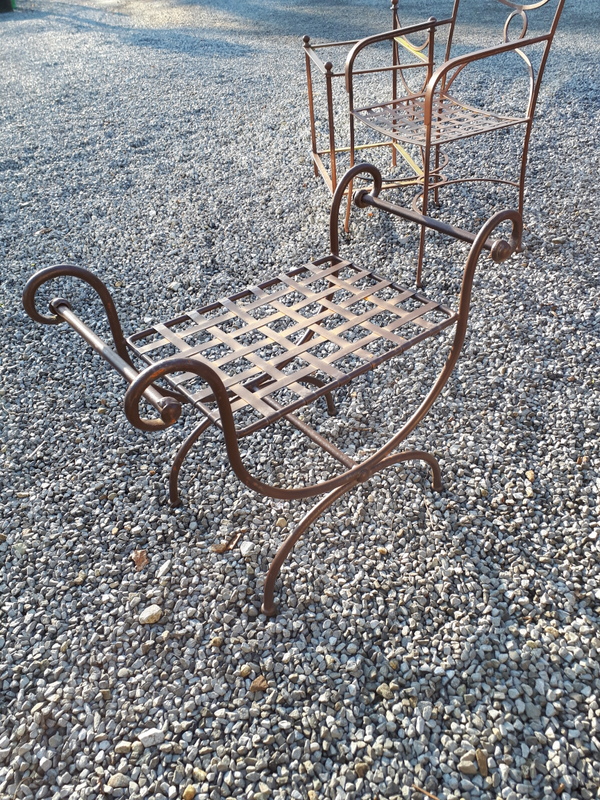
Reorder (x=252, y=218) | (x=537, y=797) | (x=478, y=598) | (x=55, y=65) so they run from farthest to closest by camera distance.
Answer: (x=55, y=65), (x=252, y=218), (x=478, y=598), (x=537, y=797)

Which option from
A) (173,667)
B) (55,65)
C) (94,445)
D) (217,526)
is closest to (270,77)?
(55,65)

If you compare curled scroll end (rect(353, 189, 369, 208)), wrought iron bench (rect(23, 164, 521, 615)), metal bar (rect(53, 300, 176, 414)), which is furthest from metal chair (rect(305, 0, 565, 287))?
metal bar (rect(53, 300, 176, 414))

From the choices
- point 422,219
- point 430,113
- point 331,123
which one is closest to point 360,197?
point 422,219

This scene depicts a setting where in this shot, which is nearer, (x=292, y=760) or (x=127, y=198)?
(x=292, y=760)

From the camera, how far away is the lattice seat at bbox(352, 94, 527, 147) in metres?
2.74

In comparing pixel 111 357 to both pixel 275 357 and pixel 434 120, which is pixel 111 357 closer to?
pixel 275 357

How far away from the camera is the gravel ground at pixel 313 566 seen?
4.36 ft

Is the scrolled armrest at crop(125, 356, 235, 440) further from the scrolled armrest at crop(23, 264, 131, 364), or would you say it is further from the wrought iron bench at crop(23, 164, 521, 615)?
the scrolled armrest at crop(23, 264, 131, 364)

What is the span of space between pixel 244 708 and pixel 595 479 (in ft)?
4.04

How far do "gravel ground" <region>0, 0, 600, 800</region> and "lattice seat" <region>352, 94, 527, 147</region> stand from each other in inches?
20.2

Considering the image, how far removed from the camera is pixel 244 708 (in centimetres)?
141

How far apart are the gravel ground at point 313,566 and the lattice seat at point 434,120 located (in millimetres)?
514

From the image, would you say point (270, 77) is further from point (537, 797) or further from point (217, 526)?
point (537, 797)

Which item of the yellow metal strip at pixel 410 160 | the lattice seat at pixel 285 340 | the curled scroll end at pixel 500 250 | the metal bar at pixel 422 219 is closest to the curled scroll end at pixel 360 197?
the metal bar at pixel 422 219
